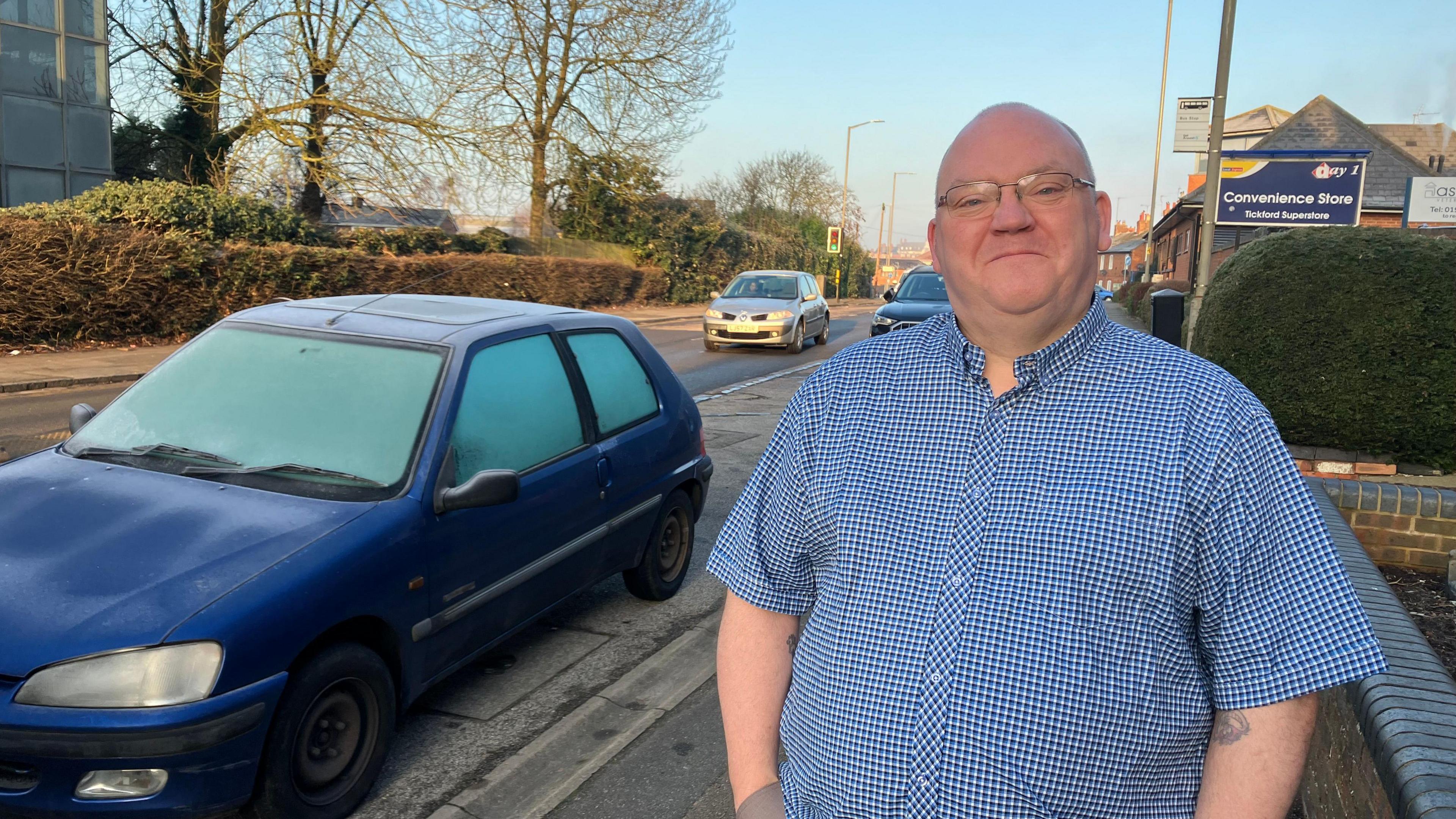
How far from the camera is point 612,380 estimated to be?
206 inches

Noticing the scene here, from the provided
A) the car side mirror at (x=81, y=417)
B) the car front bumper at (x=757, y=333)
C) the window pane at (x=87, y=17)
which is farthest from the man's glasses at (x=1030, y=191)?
the window pane at (x=87, y=17)

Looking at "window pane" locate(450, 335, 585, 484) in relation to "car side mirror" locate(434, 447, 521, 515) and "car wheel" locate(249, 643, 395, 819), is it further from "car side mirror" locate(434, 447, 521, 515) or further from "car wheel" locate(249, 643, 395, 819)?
"car wheel" locate(249, 643, 395, 819)

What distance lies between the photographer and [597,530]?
187 inches

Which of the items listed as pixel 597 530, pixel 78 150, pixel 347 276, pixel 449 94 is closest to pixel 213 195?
pixel 347 276

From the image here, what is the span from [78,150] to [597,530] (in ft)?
77.1

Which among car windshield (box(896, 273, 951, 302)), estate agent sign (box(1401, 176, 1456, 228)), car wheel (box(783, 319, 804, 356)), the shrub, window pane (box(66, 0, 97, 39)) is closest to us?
the shrub

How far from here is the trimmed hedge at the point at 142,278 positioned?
574 inches

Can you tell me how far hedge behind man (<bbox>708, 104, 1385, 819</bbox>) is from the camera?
4.73ft

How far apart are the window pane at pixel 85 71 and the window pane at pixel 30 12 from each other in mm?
535

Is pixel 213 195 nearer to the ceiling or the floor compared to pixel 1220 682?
nearer to the ceiling

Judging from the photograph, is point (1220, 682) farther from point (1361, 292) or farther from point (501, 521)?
point (1361, 292)

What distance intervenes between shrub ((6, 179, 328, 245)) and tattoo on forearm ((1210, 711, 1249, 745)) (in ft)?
54.7

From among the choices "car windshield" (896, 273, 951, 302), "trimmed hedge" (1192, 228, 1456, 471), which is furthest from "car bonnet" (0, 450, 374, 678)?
"car windshield" (896, 273, 951, 302)

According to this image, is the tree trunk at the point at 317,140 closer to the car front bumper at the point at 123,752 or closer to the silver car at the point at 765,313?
the silver car at the point at 765,313
